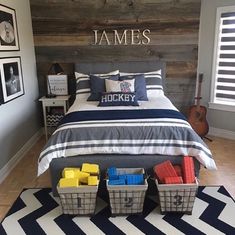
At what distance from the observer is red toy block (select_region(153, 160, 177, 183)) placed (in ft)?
7.38

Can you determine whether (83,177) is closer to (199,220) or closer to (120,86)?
(199,220)

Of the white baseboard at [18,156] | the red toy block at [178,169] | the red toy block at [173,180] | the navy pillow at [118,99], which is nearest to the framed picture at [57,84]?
the white baseboard at [18,156]

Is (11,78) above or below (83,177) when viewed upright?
above

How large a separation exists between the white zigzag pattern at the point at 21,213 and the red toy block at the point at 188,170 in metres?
1.38

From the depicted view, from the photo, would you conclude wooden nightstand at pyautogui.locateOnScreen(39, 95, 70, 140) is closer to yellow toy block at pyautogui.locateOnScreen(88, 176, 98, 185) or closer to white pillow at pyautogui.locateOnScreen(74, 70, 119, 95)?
white pillow at pyautogui.locateOnScreen(74, 70, 119, 95)

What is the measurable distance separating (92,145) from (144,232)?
867 mm

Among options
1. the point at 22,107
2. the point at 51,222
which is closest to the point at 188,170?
the point at 51,222

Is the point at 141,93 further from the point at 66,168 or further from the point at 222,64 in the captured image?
the point at 66,168

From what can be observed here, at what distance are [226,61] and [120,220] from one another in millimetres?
2810

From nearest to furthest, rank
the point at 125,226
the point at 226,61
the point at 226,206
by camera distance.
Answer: the point at 125,226, the point at 226,206, the point at 226,61

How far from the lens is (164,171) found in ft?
7.45

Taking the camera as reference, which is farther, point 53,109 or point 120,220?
point 53,109

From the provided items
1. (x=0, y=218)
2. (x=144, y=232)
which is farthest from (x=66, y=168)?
(x=144, y=232)

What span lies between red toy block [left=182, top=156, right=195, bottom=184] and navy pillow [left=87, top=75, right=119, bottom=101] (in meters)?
1.65
